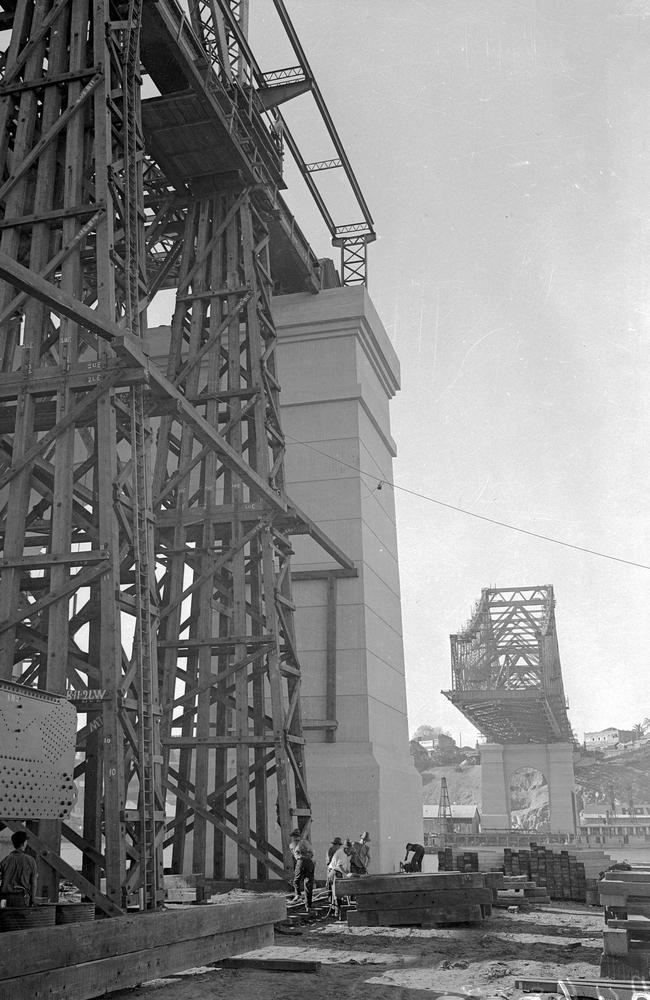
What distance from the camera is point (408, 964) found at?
11031mm

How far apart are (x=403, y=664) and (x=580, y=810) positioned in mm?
105775

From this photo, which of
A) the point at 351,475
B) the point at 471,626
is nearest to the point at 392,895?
the point at 351,475

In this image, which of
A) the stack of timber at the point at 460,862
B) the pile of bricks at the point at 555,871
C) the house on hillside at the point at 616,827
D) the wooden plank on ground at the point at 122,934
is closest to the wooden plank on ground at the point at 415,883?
the wooden plank on ground at the point at 122,934

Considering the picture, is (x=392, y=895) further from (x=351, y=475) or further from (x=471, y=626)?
(x=471, y=626)

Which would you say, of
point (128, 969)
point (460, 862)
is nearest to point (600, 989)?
point (128, 969)

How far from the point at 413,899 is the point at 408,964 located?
11.7 ft

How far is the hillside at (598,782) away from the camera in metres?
106

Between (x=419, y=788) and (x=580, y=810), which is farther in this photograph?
(x=580, y=810)

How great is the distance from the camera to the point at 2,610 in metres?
11.3

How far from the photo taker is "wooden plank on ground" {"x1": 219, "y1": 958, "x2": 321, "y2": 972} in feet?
34.1

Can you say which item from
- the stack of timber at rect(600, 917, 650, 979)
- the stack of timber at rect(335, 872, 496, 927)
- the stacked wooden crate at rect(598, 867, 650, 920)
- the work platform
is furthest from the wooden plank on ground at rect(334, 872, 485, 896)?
the work platform

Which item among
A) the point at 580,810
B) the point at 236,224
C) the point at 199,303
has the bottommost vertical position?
the point at 580,810

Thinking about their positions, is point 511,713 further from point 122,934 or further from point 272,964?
point 122,934

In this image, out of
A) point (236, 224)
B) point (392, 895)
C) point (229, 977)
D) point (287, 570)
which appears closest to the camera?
point (229, 977)
